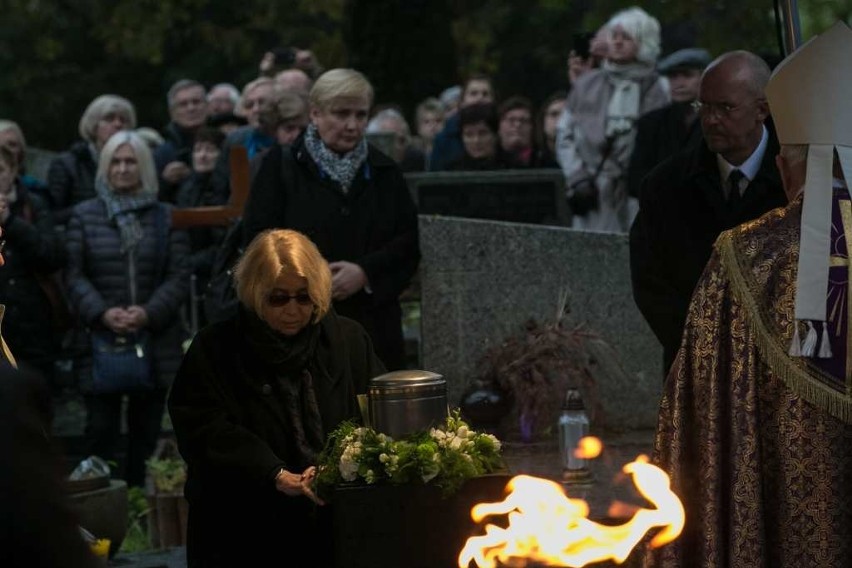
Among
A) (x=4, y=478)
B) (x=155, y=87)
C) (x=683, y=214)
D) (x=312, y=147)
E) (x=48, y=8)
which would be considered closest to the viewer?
(x=4, y=478)

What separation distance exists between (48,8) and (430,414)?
2279cm

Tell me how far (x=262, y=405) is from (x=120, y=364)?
13.7ft

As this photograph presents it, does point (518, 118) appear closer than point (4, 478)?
No

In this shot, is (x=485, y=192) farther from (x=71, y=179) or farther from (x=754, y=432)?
(x=754, y=432)

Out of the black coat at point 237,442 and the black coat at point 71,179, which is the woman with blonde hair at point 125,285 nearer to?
the black coat at point 71,179

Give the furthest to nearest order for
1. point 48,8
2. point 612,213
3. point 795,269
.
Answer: point 48,8 < point 612,213 < point 795,269

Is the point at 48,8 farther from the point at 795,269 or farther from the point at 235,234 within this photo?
the point at 795,269

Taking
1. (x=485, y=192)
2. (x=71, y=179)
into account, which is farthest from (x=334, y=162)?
(x=485, y=192)

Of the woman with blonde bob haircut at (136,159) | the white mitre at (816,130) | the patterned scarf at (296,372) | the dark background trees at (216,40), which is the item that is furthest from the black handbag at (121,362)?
the dark background trees at (216,40)

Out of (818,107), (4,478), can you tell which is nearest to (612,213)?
(818,107)

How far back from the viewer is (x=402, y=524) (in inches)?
277

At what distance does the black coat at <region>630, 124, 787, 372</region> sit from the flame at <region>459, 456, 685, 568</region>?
8.02 feet

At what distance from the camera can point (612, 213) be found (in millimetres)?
14023

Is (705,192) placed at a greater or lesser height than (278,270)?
greater
